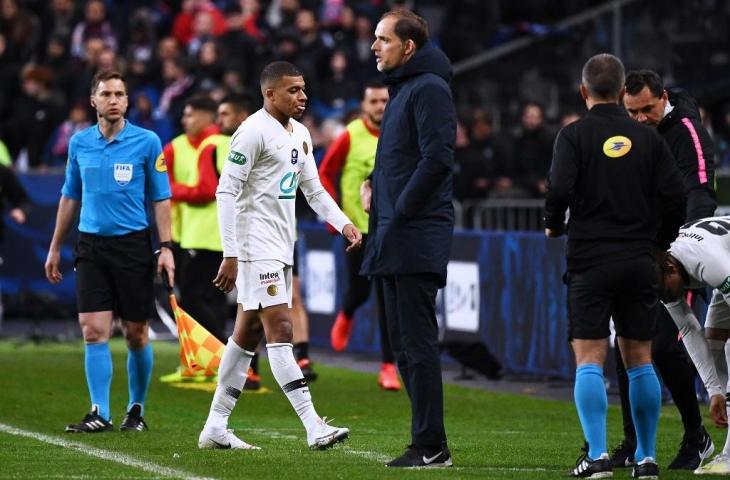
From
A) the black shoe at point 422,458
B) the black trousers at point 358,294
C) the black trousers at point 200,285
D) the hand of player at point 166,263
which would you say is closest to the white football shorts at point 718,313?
the black shoe at point 422,458

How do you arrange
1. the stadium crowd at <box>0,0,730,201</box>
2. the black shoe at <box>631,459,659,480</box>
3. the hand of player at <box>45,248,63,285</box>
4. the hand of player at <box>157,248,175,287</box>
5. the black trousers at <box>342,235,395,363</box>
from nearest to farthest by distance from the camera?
the black shoe at <box>631,459,659,480</box>, the hand of player at <box>157,248,175,287</box>, the hand of player at <box>45,248,63,285</box>, the black trousers at <box>342,235,395,363</box>, the stadium crowd at <box>0,0,730,201</box>

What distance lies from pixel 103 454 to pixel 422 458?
5.92 feet

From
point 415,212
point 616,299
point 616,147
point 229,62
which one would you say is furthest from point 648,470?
point 229,62

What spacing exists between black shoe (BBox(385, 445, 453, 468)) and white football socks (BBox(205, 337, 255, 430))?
1144 mm

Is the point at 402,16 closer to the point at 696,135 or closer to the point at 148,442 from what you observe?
the point at 696,135

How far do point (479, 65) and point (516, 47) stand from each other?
562mm

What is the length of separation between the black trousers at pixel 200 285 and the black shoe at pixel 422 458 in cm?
493

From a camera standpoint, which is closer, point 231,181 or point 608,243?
point 608,243

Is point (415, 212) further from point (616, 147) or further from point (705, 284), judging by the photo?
point (705, 284)

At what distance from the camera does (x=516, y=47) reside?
73.7 ft

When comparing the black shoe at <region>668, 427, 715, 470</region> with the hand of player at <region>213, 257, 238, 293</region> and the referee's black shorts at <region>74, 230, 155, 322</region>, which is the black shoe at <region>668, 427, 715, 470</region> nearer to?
the hand of player at <region>213, 257, 238, 293</region>

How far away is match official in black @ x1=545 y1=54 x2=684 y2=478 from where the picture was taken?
26.1 ft

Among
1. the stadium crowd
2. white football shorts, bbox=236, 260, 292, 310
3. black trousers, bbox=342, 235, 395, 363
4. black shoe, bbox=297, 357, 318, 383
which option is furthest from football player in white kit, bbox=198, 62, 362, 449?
the stadium crowd

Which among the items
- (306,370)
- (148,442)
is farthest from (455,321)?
(148,442)
